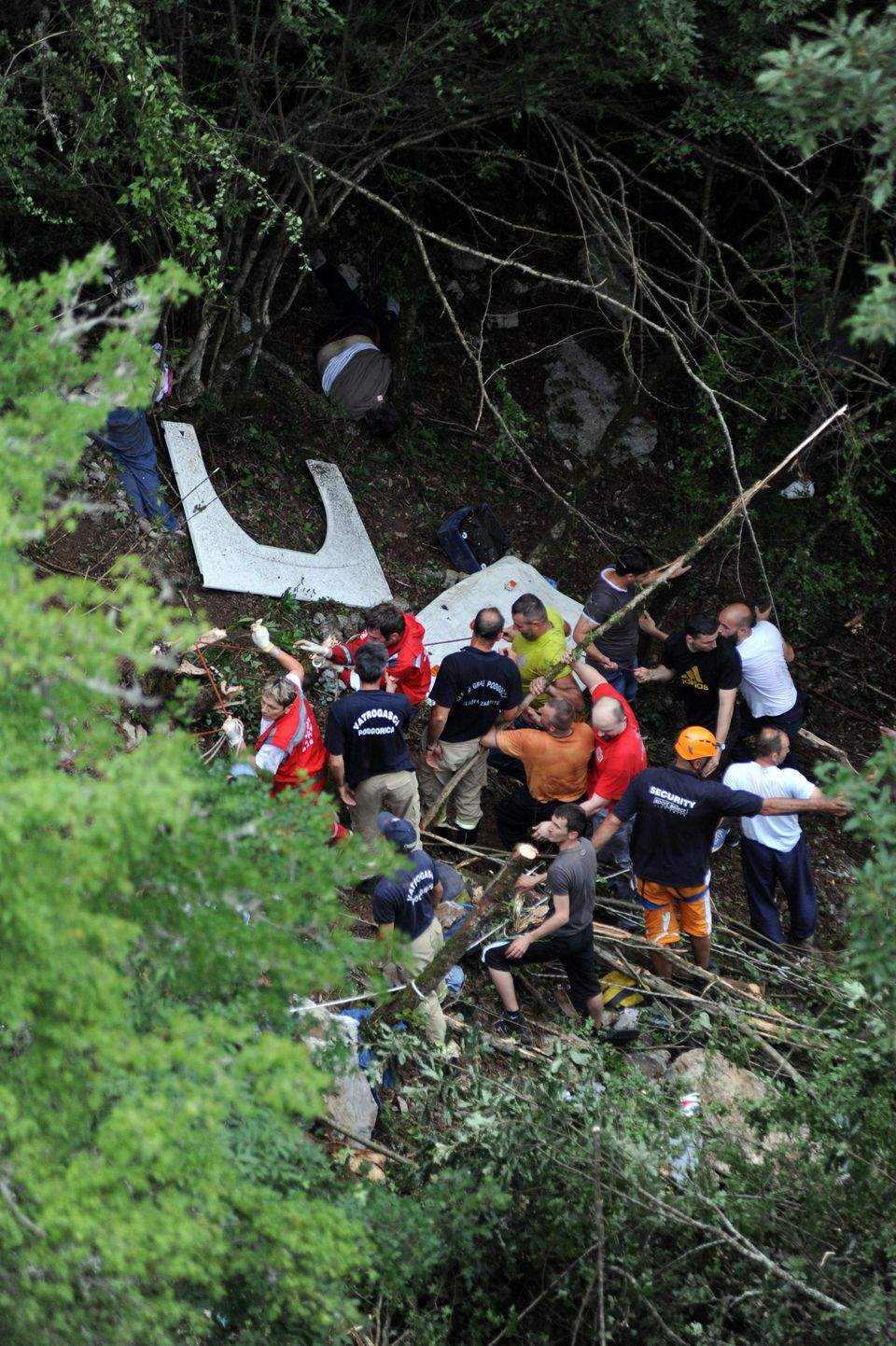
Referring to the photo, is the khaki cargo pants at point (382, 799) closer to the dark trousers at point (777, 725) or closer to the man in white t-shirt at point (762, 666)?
the man in white t-shirt at point (762, 666)

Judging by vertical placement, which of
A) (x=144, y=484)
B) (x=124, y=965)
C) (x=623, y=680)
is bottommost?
(x=623, y=680)

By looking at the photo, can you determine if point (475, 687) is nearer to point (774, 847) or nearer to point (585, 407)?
point (774, 847)

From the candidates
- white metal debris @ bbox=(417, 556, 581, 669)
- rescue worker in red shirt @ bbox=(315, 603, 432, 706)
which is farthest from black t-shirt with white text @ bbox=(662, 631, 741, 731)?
rescue worker in red shirt @ bbox=(315, 603, 432, 706)

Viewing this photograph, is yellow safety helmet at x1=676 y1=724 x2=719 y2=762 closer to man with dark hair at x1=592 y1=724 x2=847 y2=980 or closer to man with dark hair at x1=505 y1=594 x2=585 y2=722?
man with dark hair at x1=592 y1=724 x2=847 y2=980

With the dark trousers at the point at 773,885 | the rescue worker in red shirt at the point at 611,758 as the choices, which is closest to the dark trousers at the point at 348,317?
the rescue worker in red shirt at the point at 611,758

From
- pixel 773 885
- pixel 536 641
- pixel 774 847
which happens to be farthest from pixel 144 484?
pixel 773 885

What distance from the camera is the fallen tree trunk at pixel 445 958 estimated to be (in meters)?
5.70

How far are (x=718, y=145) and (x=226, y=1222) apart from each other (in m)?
9.68

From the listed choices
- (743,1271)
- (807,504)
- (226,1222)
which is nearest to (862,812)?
(743,1271)

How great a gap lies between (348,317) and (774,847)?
21.3ft

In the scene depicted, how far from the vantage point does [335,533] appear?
980 centimetres

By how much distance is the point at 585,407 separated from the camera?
493 inches

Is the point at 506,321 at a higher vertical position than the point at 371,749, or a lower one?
lower

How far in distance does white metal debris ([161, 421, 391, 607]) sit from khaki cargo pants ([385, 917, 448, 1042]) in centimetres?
380
